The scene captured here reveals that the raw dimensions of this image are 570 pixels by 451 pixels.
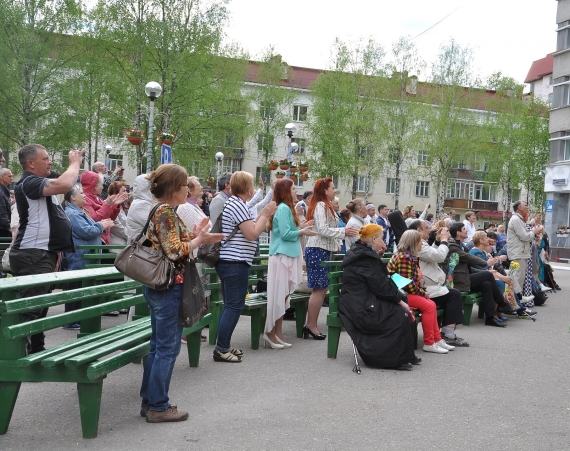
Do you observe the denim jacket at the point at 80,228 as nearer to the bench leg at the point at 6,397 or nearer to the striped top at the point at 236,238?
the striped top at the point at 236,238

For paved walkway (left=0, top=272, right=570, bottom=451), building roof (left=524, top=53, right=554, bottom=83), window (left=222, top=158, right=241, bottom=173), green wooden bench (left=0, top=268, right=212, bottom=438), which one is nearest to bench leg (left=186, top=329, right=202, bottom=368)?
paved walkway (left=0, top=272, right=570, bottom=451)

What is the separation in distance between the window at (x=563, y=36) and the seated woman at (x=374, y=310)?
44.4 m

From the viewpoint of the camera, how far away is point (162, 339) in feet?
15.7

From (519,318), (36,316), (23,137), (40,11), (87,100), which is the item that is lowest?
(519,318)

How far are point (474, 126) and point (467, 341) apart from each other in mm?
48425

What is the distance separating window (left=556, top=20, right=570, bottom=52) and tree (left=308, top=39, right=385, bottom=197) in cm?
1240

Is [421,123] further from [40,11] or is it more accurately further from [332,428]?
[332,428]

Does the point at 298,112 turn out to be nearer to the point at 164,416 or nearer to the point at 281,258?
the point at 281,258

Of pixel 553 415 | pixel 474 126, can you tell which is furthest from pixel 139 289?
pixel 474 126

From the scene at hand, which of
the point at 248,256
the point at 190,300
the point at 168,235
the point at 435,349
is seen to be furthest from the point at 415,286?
the point at 168,235

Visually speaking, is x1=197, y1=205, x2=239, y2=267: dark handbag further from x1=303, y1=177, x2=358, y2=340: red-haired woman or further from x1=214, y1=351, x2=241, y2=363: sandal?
x1=303, y1=177, x2=358, y2=340: red-haired woman

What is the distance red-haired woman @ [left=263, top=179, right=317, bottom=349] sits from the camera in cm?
789

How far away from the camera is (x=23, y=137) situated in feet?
121

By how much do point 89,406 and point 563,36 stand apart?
48435mm
